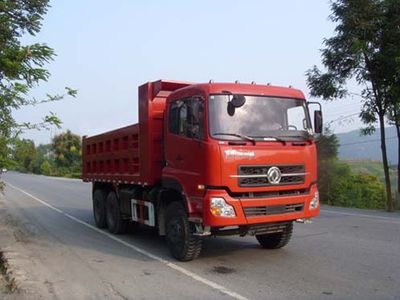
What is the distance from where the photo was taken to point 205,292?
262 inches

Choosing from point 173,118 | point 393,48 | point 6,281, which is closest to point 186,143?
point 173,118

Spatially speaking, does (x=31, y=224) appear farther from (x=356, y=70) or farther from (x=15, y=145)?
(x=356, y=70)

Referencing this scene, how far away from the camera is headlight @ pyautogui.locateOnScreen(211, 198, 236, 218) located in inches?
302

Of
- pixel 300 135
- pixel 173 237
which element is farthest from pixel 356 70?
pixel 173 237

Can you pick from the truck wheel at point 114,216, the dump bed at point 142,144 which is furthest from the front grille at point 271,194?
the truck wheel at point 114,216

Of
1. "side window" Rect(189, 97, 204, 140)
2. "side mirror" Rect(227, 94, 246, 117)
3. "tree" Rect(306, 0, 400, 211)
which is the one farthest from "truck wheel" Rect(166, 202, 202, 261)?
"tree" Rect(306, 0, 400, 211)

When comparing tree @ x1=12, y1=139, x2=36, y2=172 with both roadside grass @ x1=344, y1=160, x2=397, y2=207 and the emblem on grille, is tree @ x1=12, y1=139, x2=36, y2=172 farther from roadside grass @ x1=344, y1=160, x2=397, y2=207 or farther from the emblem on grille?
roadside grass @ x1=344, y1=160, x2=397, y2=207

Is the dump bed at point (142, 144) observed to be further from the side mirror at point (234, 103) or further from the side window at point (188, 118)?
the side mirror at point (234, 103)

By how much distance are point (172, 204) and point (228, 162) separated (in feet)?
5.25

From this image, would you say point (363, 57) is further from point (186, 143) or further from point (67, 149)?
point (67, 149)

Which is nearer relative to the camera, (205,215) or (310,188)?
(205,215)

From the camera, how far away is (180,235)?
8.50 metres

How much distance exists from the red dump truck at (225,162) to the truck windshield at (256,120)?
0.05 ft

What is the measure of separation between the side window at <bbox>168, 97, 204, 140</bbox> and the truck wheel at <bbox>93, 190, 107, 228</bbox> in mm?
4758
